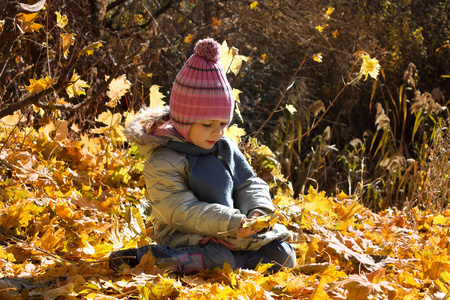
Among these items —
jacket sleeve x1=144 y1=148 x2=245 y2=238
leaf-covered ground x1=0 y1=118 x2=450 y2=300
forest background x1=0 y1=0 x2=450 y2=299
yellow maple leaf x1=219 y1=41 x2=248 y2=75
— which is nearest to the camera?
leaf-covered ground x1=0 y1=118 x2=450 y2=300

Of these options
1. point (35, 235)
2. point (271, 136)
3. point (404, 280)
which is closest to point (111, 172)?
point (35, 235)

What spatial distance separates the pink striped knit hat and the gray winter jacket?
13cm

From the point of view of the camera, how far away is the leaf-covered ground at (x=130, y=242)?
1684 mm

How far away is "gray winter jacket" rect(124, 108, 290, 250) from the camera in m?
1.96

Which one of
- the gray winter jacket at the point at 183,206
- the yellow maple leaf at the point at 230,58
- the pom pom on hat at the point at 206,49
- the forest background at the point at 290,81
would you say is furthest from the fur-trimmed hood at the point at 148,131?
the forest background at the point at 290,81

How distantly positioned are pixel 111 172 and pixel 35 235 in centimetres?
101

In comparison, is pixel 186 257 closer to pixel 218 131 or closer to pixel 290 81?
pixel 218 131

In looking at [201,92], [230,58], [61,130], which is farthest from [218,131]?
[61,130]

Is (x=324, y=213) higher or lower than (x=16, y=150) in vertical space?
lower

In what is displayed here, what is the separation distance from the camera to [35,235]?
2084mm

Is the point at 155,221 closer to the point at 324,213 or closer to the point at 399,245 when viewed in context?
the point at 324,213

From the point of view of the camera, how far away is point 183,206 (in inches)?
78.7

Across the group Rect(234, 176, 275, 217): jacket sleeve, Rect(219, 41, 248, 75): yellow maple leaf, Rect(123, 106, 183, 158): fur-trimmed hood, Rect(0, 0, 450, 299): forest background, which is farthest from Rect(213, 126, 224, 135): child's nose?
Rect(0, 0, 450, 299): forest background

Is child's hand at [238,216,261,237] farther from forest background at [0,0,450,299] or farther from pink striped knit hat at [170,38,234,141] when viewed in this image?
forest background at [0,0,450,299]
